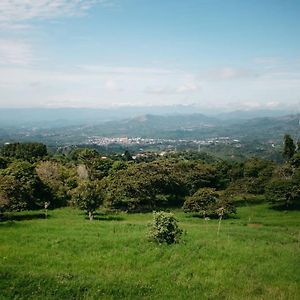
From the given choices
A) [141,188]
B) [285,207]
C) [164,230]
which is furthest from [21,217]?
[285,207]

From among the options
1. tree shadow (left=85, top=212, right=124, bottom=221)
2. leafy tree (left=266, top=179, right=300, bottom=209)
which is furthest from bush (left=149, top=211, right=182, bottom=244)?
leafy tree (left=266, top=179, right=300, bottom=209)

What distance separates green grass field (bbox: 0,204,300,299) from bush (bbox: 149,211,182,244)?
0.66m

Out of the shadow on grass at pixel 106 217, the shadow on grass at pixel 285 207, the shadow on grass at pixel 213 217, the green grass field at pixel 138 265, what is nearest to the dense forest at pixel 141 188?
the shadow on grass at pixel 285 207

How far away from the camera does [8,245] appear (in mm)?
22000

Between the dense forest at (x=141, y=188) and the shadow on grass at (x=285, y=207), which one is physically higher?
the dense forest at (x=141, y=188)

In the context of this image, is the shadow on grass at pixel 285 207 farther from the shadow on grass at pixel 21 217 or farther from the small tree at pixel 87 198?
the shadow on grass at pixel 21 217

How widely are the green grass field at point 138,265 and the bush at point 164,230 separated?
665 millimetres

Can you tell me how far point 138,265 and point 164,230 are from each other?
4302 millimetres

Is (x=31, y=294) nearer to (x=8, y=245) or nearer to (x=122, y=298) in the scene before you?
(x=122, y=298)

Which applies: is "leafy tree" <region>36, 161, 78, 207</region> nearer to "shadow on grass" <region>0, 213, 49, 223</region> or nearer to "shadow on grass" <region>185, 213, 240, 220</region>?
"shadow on grass" <region>0, 213, 49, 223</region>

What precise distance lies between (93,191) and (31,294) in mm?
26347

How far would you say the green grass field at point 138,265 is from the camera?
51.9 ft

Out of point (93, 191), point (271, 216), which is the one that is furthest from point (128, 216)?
point (271, 216)

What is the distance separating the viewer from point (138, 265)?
65.7 ft
